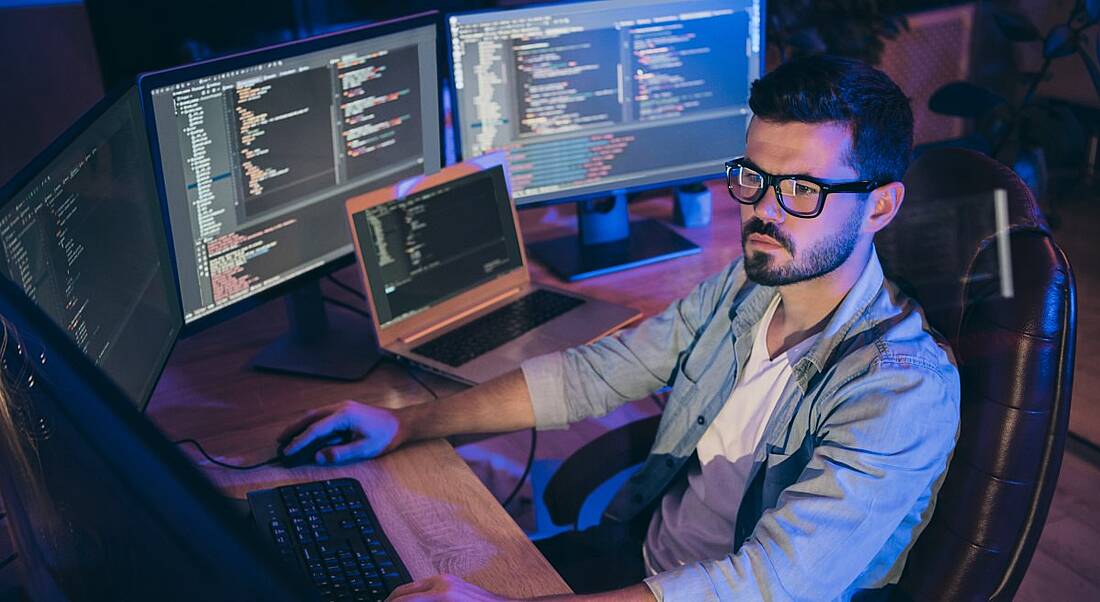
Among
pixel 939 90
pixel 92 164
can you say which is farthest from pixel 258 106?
pixel 939 90

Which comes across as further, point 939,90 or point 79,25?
point 939,90

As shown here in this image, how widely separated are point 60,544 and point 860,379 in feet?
2.73

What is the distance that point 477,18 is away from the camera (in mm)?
1876

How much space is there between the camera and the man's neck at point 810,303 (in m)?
1.32

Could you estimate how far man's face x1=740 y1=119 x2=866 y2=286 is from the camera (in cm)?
126

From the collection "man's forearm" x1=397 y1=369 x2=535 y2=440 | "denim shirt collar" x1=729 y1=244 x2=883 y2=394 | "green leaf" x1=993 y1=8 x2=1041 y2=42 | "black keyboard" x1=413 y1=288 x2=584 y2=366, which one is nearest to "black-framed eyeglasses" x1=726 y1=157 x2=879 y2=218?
"denim shirt collar" x1=729 y1=244 x2=883 y2=394

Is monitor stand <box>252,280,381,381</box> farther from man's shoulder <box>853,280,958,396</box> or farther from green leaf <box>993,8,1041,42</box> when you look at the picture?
green leaf <box>993,8,1041,42</box>

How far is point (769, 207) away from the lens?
4.29ft

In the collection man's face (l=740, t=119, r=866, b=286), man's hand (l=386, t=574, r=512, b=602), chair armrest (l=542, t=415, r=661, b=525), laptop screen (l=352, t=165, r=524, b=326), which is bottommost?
chair armrest (l=542, t=415, r=661, b=525)

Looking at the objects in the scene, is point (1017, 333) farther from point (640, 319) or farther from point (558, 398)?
point (640, 319)

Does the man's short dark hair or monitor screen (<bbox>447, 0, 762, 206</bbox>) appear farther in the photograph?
monitor screen (<bbox>447, 0, 762, 206</bbox>)

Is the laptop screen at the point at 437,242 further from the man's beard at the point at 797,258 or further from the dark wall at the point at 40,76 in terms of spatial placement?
the dark wall at the point at 40,76

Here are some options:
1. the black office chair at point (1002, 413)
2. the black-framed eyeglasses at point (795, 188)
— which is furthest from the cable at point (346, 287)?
the black office chair at point (1002, 413)

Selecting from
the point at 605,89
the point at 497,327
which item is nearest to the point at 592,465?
the point at 497,327
